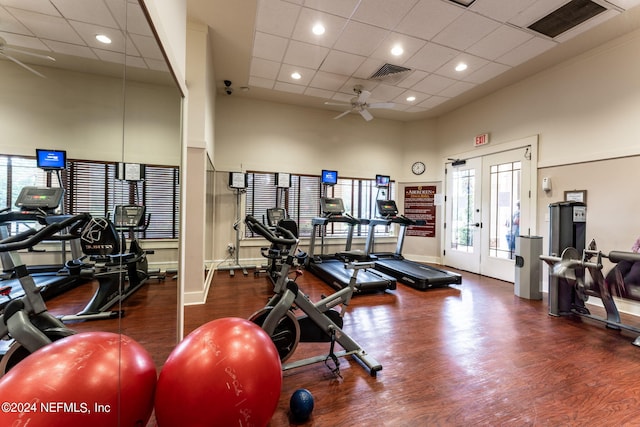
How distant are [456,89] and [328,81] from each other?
259 centimetres

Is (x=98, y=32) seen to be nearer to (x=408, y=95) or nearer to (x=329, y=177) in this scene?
(x=329, y=177)

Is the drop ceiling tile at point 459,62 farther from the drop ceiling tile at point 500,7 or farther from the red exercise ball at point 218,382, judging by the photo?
the red exercise ball at point 218,382

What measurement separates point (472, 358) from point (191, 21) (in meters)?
5.06

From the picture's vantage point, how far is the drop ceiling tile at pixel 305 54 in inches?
155

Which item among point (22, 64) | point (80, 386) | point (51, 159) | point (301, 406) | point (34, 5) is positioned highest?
point (34, 5)

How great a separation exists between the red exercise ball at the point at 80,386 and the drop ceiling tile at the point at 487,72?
5733 millimetres

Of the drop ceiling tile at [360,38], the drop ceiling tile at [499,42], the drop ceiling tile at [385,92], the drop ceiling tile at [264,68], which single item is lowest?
the drop ceiling tile at [499,42]

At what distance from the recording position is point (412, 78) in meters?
4.87

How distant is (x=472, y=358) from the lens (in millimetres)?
2330

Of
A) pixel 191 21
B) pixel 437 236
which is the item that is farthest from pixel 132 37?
pixel 437 236

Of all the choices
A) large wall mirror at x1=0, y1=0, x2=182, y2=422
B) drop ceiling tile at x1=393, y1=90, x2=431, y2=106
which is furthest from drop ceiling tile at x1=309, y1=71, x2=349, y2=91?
large wall mirror at x1=0, y1=0, x2=182, y2=422

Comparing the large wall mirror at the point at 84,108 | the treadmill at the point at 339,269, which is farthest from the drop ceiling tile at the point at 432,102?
the large wall mirror at the point at 84,108

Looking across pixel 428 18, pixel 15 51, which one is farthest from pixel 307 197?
pixel 15 51

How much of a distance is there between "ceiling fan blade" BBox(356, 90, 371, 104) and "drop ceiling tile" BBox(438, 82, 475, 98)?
1595 millimetres
